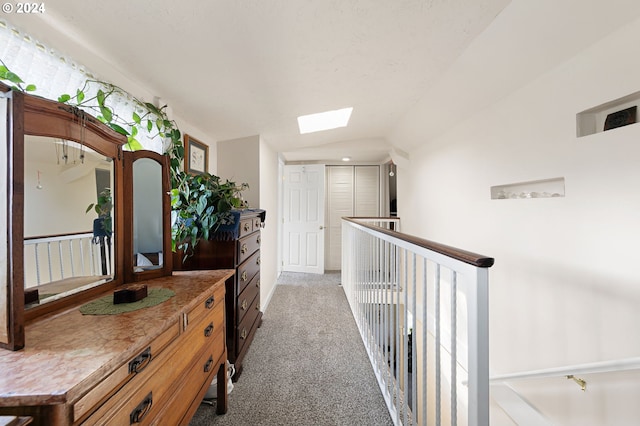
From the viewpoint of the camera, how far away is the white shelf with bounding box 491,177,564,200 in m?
1.64

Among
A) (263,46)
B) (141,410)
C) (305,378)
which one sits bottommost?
(305,378)

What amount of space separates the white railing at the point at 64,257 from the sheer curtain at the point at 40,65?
2.04ft

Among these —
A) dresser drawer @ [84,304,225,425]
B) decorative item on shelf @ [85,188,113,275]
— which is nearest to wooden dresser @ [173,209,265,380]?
dresser drawer @ [84,304,225,425]

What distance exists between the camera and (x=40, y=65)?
0.98 meters

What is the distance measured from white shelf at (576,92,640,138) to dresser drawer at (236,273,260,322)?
93.9 inches

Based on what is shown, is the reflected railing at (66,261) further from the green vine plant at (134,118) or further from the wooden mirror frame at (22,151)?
the green vine plant at (134,118)

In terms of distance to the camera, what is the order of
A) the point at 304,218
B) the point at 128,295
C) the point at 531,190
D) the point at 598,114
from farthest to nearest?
the point at 304,218 → the point at 531,190 → the point at 598,114 → the point at 128,295

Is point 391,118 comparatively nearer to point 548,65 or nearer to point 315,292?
point 548,65

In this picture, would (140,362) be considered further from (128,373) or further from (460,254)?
(460,254)

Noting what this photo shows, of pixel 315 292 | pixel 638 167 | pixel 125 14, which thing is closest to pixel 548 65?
pixel 638 167

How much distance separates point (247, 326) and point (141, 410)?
4.10 ft

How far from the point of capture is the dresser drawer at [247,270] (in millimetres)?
1758

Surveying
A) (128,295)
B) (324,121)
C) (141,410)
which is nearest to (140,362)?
(141,410)

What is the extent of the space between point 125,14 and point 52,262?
3.39 feet
